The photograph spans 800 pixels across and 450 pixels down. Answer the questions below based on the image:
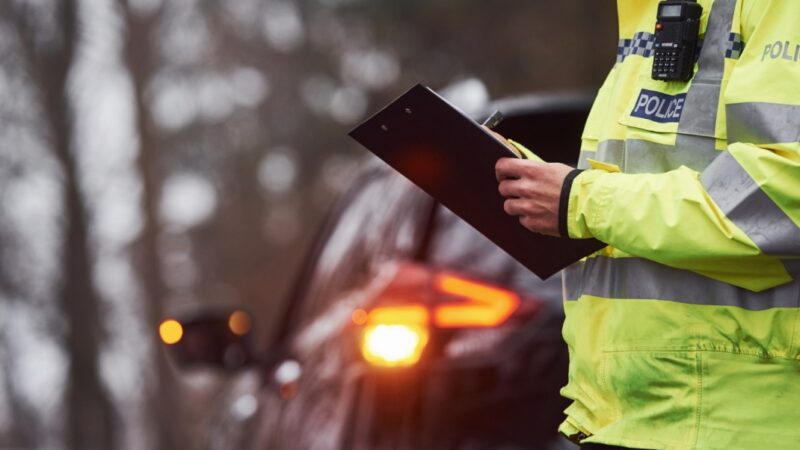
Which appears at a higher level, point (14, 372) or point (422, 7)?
point (422, 7)

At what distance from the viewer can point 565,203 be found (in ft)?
7.32

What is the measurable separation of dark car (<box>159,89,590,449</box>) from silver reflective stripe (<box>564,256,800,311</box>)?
710 mm

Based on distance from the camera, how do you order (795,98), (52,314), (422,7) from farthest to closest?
(52,314), (422,7), (795,98)

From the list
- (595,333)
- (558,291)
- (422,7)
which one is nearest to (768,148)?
(595,333)

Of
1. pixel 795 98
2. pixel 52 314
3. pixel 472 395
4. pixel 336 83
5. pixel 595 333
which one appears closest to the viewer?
pixel 795 98

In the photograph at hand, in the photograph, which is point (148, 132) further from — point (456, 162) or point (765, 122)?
point (765, 122)

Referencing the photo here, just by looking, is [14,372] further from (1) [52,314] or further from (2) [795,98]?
(2) [795,98]

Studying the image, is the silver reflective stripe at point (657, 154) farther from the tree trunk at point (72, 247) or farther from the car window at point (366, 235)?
the tree trunk at point (72, 247)

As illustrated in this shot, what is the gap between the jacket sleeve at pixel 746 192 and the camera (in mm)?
2012

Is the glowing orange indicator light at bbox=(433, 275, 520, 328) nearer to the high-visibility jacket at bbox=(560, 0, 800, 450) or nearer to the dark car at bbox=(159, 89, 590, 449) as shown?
the dark car at bbox=(159, 89, 590, 449)

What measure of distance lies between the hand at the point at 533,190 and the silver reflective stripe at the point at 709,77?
226 mm

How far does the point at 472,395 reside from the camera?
3.05 meters

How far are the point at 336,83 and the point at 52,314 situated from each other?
19.1 ft

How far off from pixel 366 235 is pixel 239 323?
3.48 feet
